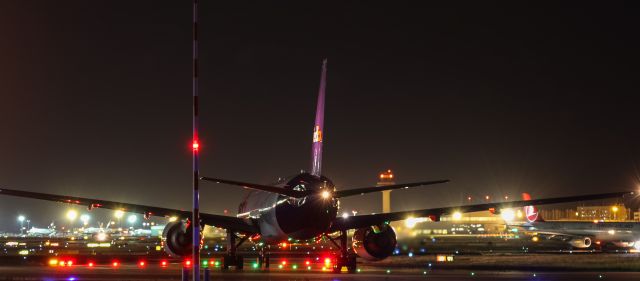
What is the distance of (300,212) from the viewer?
33.6 metres

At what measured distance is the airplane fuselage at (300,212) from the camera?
33000mm

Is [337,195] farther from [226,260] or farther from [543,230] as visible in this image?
[543,230]

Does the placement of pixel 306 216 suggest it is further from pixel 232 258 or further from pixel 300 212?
pixel 232 258

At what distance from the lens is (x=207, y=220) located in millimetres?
37656

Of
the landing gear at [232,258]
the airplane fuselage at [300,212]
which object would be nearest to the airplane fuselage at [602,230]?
the landing gear at [232,258]

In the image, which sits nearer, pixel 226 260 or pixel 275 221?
pixel 275 221

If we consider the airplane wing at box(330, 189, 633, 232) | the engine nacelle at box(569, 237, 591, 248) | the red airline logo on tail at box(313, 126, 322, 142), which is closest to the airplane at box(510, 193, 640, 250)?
the engine nacelle at box(569, 237, 591, 248)

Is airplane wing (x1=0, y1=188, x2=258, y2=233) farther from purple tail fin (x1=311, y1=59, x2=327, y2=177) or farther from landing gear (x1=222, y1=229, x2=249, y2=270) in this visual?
purple tail fin (x1=311, y1=59, x2=327, y2=177)

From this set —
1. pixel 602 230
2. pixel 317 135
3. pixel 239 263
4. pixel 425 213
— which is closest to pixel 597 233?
pixel 602 230

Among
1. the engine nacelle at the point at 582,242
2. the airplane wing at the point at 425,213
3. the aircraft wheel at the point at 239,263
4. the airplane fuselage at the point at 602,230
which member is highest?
the airplane wing at the point at 425,213

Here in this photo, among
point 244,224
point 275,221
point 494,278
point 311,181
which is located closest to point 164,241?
point 244,224

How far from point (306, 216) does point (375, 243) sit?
19.6 feet

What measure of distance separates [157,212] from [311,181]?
9233mm

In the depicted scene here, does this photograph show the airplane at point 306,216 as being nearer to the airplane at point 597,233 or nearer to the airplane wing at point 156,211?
the airplane wing at point 156,211
